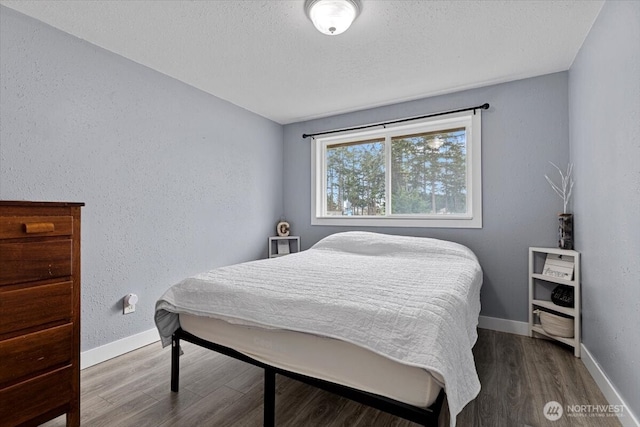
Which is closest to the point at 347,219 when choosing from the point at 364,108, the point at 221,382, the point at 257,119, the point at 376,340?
the point at 364,108

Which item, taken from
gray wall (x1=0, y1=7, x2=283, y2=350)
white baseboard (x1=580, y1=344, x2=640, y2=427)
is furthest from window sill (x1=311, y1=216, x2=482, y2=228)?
white baseboard (x1=580, y1=344, x2=640, y2=427)

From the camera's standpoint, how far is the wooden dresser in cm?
131

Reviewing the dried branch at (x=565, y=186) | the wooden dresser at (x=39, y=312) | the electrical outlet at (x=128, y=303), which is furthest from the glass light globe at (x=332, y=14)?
the electrical outlet at (x=128, y=303)

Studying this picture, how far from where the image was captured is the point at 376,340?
3.85 feet

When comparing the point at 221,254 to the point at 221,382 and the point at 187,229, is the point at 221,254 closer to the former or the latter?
the point at 187,229

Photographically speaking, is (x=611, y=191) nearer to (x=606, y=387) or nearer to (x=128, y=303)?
(x=606, y=387)

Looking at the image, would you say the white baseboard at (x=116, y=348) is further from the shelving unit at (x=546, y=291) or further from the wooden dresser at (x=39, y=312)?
the shelving unit at (x=546, y=291)

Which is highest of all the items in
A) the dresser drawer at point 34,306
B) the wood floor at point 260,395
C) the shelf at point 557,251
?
the shelf at point 557,251

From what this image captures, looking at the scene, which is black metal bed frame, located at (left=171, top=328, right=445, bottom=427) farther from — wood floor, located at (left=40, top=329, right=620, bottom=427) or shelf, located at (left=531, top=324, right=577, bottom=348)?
shelf, located at (left=531, top=324, right=577, bottom=348)

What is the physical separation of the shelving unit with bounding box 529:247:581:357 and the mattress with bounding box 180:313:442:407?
1.87 m

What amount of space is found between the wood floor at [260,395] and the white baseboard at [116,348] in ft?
0.18

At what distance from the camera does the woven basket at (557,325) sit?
2.34 m

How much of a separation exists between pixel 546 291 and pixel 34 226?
3.52 meters

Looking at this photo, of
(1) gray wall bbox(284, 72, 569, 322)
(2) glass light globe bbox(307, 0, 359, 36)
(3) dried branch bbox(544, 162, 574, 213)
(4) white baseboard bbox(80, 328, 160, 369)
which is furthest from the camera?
(1) gray wall bbox(284, 72, 569, 322)
